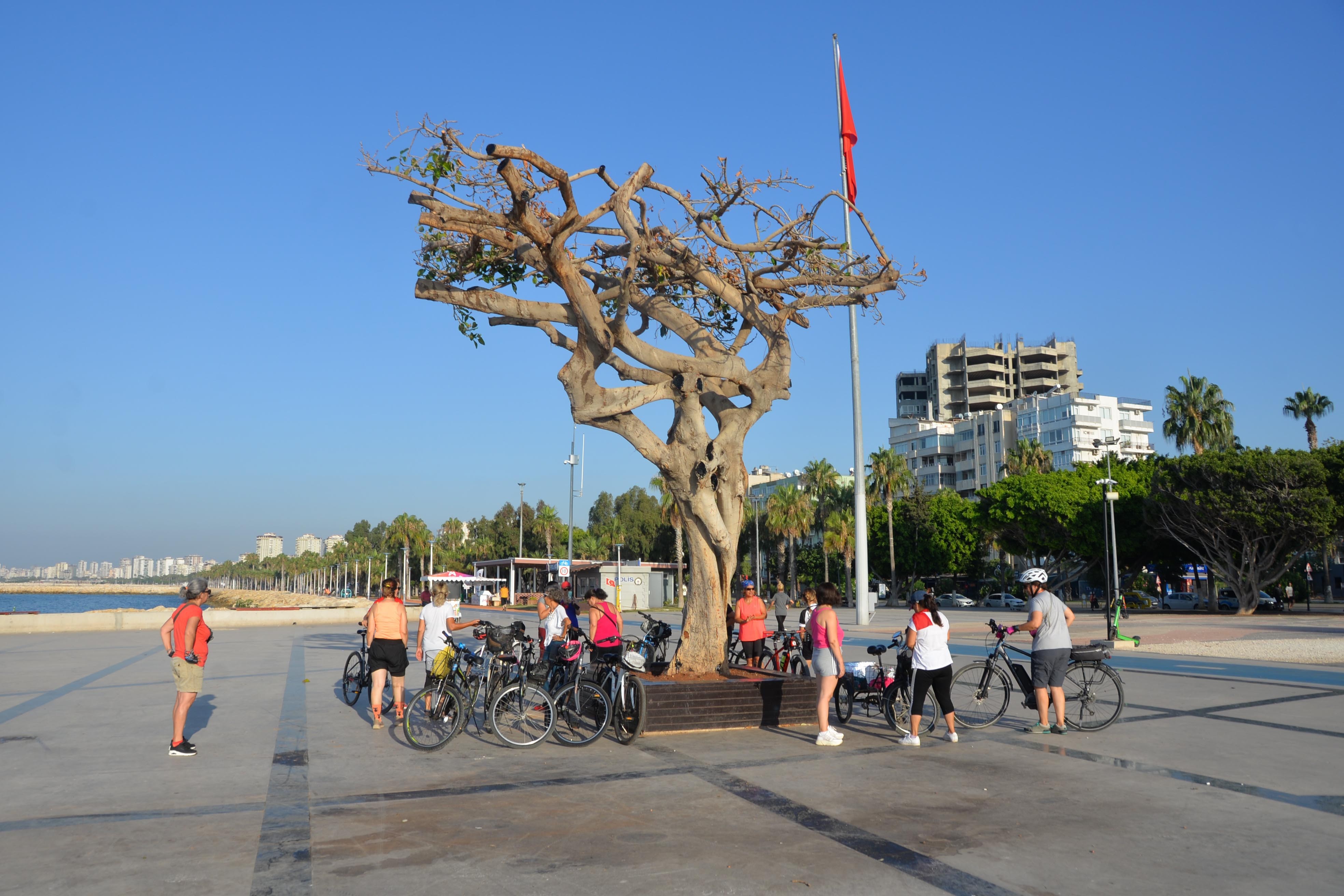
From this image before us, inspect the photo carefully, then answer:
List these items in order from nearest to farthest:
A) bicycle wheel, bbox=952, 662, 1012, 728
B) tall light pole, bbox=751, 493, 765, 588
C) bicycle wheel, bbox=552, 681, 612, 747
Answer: bicycle wheel, bbox=552, 681, 612, 747, bicycle wheel, bbox=952, 662, 1012, 728, tall light pole, bbox=751, 493, 765, 588

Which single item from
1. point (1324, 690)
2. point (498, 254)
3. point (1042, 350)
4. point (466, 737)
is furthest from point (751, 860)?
point (1042, 350)

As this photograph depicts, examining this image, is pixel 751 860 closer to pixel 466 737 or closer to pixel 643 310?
pixel 466 737

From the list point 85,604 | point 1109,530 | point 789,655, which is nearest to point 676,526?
point 1109,530

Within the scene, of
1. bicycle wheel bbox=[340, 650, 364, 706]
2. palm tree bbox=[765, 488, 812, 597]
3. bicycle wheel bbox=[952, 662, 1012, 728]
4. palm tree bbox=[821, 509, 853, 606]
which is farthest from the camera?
palm tree bbox=[765, 488, 812, 597]

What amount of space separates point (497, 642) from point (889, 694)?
165 inches

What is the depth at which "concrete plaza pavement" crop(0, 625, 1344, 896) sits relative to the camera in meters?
5.07

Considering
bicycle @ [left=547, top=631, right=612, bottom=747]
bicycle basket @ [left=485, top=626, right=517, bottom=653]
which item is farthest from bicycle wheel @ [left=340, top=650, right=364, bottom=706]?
bicycle @ [left=547, top=631, right=612, bottom=747]

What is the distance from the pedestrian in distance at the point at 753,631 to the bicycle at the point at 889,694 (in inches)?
98.2

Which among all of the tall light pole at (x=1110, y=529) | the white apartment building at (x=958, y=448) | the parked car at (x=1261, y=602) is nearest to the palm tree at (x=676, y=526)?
the tall light pole at (x=1110, y=529)

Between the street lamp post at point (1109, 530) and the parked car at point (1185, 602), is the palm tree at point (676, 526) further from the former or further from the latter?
the parked car at point (1185, 602)

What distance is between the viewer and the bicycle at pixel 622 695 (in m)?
9.20

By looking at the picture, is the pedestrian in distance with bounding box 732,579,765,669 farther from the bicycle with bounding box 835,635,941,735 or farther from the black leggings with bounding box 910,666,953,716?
the black leggings with bounding box 910,666,953,716

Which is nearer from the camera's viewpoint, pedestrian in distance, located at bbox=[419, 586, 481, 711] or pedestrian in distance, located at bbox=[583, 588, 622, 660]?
pedestrian in distance, located at bbox=[583, 588, 622, 660]

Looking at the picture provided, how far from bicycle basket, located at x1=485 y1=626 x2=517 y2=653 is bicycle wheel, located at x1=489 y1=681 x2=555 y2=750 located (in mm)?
525
